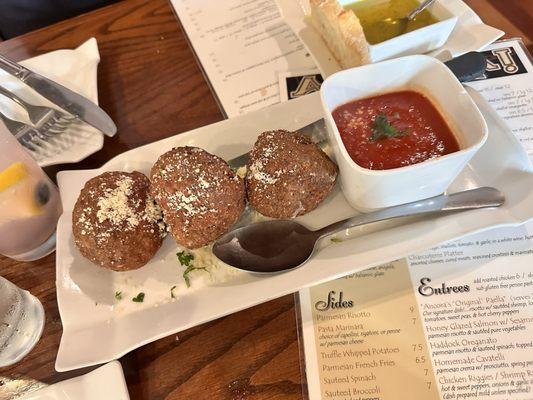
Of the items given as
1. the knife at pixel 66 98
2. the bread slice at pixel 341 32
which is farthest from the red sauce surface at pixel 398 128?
the knife at pixel 66 98

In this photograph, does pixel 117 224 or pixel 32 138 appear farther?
pixel 32 138

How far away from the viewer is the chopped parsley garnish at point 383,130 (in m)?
1.08

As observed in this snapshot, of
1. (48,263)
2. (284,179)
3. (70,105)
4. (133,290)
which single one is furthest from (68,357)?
(70,105)

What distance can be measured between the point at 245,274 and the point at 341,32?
78cm

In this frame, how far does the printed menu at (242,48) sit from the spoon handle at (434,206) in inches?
22.3

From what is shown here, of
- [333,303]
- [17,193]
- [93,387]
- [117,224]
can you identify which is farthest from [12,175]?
[333,303]

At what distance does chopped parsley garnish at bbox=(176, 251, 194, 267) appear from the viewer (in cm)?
114

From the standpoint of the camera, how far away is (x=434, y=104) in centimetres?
115

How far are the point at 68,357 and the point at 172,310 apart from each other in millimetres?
247

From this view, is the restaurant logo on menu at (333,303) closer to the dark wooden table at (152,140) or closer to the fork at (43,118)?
the dark wooden table at (152,140)

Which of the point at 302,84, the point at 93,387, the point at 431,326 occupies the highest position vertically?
the point at 302,84

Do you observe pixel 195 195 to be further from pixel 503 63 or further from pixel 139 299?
pixel 503 63

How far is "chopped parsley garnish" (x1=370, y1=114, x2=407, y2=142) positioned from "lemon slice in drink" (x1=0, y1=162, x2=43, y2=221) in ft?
2.93

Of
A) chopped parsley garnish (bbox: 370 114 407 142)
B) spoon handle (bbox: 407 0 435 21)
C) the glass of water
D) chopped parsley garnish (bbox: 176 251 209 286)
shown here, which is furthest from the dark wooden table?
chopped parsley garnish (bbox: 370 114 407 142)
